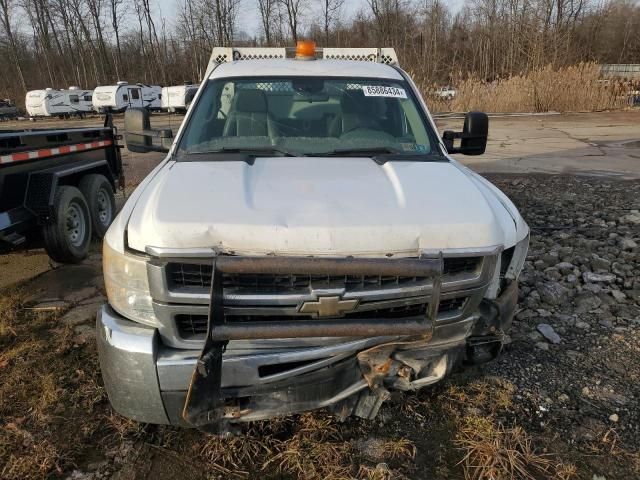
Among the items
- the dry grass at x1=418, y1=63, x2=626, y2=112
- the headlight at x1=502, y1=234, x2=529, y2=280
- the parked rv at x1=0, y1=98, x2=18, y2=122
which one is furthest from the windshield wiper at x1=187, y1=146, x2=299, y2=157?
the parked rv at x1=0, y1=98, x2=18, y2=122

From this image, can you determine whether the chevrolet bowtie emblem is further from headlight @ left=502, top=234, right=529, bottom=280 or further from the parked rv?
the parked rv

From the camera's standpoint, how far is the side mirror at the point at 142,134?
3799 mm

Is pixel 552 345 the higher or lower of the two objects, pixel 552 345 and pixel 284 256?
the lower

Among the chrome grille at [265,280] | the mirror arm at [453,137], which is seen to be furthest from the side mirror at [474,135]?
the chrome grille at [265,280]

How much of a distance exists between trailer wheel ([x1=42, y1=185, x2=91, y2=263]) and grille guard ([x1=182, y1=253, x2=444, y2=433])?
11.5 feet

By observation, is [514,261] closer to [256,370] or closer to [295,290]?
[295,290]

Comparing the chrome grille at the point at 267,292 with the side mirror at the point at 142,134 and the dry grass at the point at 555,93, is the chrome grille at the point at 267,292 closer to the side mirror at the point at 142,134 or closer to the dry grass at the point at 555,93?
the side mirror at the point at 142,134

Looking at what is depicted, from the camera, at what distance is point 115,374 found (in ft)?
7.40

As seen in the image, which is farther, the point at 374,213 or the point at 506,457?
the point at 506,457

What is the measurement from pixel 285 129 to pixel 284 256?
1706 mm

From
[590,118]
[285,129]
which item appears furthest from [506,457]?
[590,118]

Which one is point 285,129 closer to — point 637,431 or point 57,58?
point 637,431

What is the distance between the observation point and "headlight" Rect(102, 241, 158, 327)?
86.7 inches

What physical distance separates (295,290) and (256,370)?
0.41m
